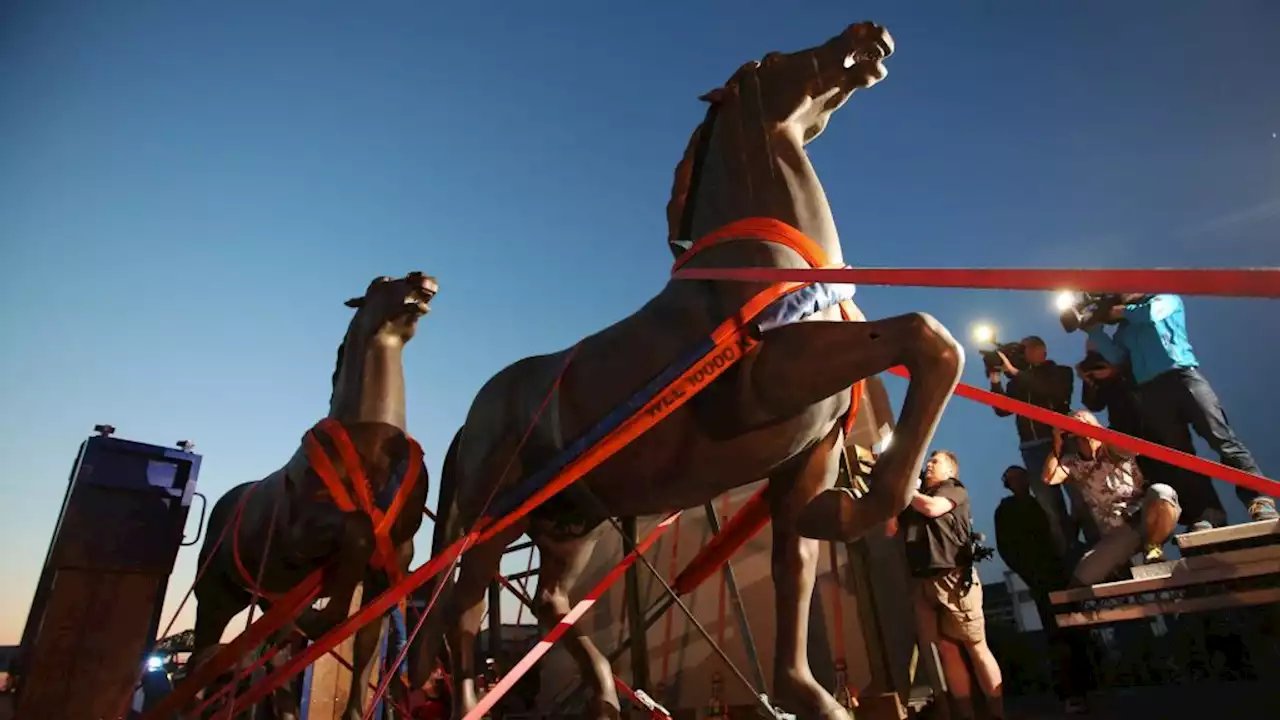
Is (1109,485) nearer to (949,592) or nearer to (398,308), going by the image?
(949,592)

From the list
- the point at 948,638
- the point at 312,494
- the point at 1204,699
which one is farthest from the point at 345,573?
the point at 1204,699

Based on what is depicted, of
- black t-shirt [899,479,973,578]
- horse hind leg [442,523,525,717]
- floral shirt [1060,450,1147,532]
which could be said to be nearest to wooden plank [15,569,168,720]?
horse hind leg [442,523,525,717]

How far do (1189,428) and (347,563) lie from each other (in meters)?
4.70

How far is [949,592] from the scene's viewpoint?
3.34m

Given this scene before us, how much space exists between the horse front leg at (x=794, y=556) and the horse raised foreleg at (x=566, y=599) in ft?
2.13

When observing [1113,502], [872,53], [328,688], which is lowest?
[328,688]

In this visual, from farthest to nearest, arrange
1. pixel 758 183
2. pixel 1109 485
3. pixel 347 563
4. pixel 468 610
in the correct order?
pixel 1109 485, pixel 347 563, pixel 468 610, pixel 758 183

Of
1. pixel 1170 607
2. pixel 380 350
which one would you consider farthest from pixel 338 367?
pixel 1170 607

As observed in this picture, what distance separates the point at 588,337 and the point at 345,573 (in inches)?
65.6

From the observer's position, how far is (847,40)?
2201 millimetres

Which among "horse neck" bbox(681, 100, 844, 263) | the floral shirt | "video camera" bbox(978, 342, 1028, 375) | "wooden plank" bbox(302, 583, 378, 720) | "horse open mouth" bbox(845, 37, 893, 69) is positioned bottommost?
"wooden plank" bbox(302, 583, 378, 720)

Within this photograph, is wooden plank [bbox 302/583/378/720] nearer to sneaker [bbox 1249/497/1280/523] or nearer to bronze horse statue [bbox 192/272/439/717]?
bronze horse statue [bbox 192/272/439/717]

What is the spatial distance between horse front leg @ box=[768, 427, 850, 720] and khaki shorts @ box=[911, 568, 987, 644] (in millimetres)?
1553

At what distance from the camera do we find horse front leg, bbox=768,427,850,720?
1.98m
